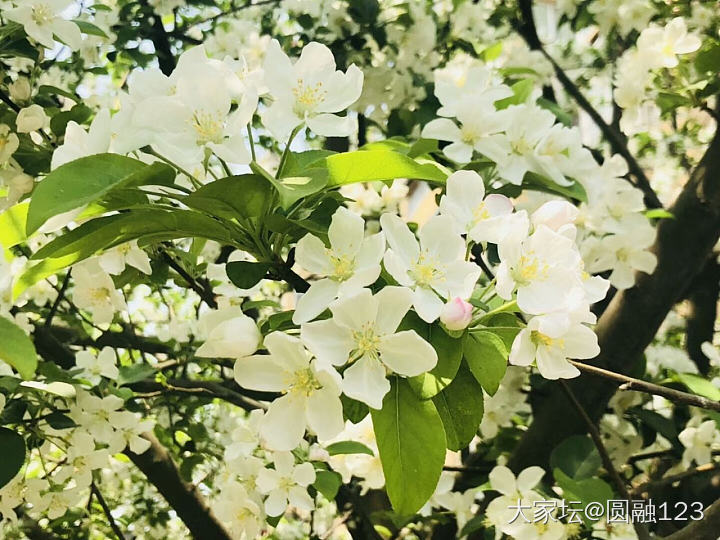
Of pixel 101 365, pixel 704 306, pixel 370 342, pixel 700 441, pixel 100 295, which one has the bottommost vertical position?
pixel 704 306

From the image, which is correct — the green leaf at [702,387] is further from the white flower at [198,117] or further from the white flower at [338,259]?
the white flower at [198,117]

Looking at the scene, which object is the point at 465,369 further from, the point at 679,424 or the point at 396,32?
the point at 396,32

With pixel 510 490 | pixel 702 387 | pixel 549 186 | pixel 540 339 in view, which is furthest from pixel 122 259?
pixel 702 387

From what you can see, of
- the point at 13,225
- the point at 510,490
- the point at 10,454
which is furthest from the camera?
the point at 510,490

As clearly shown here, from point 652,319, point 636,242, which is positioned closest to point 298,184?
point 636,242

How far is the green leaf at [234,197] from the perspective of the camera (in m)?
0.59

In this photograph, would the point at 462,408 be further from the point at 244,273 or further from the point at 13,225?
the point at 13,225

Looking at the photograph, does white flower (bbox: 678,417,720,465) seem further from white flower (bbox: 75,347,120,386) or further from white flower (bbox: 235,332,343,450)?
white flower (bbox: 75,347,120,386)

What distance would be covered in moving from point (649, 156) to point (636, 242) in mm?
A: 2115

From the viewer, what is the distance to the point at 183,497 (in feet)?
5.16

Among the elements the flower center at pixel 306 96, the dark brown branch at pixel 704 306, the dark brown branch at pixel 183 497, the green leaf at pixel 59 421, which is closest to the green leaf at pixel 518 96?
the flower center at pixel 306 96

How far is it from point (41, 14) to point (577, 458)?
123 centimetres

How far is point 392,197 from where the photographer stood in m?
1.87

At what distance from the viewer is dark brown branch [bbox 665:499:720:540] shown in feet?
3.13
